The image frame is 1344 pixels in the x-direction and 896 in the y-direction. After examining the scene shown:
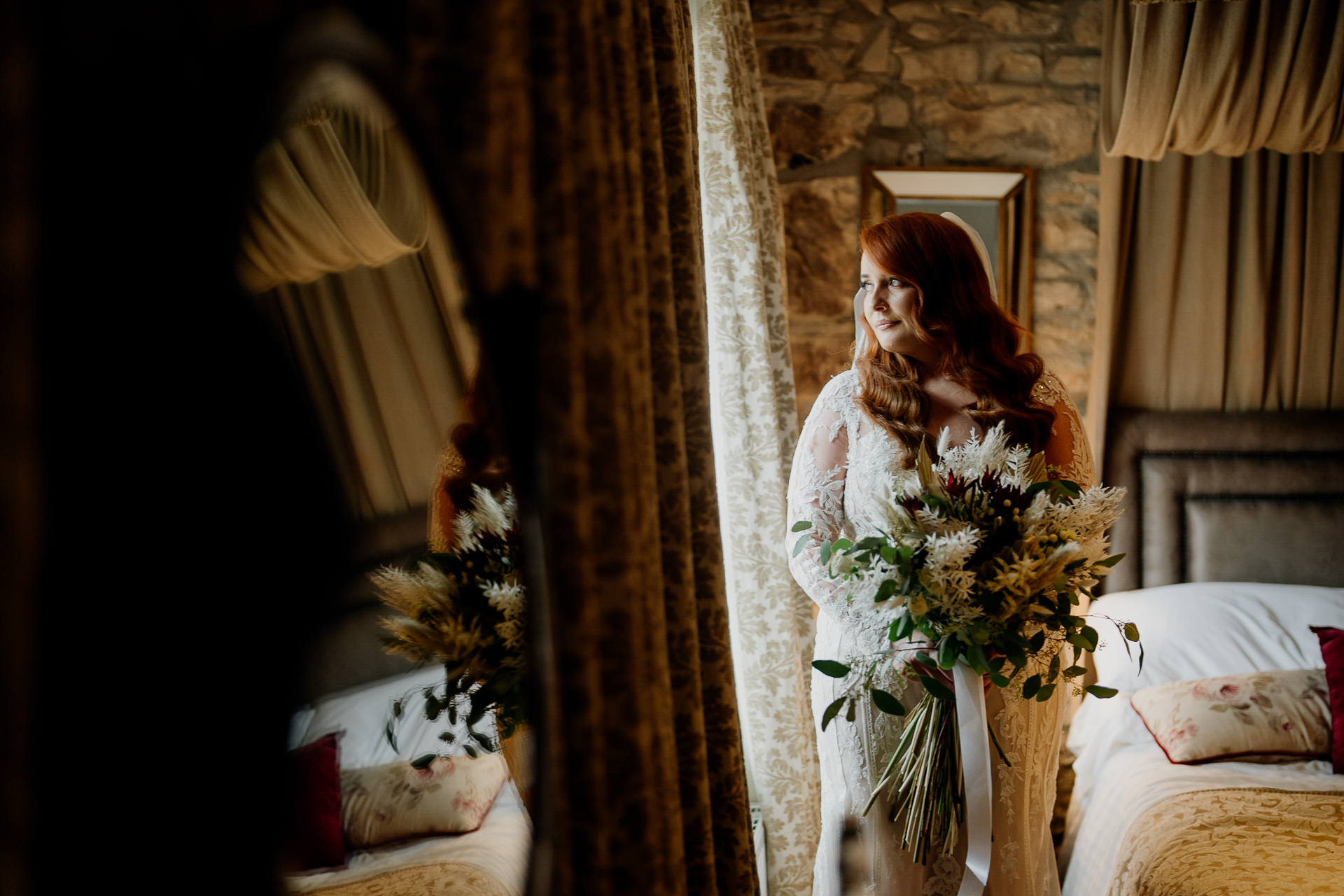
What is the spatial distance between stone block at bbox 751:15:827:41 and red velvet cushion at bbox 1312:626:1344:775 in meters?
2.79

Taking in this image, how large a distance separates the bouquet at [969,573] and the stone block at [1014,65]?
220cm

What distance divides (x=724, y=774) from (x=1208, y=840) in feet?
5.43

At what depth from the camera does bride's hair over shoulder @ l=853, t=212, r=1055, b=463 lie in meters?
1.95

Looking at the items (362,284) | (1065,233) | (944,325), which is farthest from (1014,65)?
(362,284)

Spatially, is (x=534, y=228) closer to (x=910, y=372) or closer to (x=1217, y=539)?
(x=910, y=372)

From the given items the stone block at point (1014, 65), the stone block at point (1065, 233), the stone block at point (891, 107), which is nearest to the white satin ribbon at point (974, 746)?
the stone block at point (1065, 233)

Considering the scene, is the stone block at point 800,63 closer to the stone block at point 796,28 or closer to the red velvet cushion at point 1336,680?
the stone block at point 796,28

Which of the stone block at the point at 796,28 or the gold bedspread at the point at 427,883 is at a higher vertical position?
the stone block at the point at 796,28

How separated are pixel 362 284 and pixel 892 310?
1.68 m

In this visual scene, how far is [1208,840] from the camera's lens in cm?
190

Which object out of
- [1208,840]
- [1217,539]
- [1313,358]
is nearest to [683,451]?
[1208,840]

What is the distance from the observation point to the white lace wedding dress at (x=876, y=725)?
172cm

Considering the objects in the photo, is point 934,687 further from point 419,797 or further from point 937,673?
point 419,797

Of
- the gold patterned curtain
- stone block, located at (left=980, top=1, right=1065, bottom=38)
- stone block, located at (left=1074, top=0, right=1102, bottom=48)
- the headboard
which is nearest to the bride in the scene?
the gold patterned curtain
